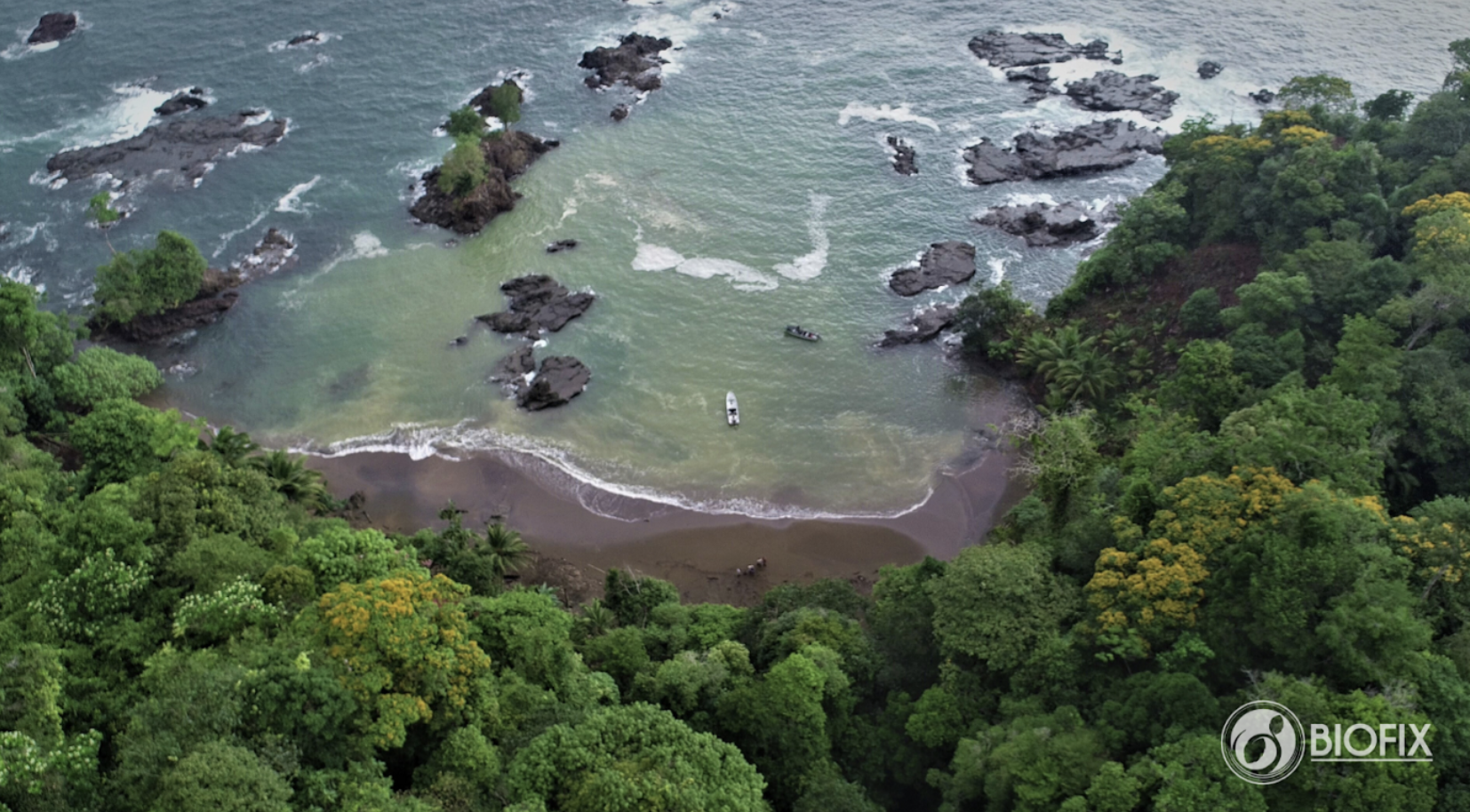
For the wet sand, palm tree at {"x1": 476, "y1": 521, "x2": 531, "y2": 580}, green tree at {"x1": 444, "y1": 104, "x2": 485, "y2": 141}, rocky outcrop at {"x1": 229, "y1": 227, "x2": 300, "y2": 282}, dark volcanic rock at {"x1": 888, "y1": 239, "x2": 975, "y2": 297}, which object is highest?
green tree at {"x1": 444, "y1": 104, "x2": 485, "y2": 141}

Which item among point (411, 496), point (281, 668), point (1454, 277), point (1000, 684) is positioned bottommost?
point (411, 496)

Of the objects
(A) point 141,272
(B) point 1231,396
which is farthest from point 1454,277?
(A) point 141,272

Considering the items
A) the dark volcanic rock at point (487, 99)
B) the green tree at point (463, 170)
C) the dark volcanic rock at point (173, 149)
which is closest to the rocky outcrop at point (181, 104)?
the dark volcanic rock at point (173, 149)

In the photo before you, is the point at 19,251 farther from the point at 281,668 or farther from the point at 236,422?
the point at 281,668

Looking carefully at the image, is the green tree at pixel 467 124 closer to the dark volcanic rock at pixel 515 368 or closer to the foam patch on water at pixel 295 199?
the foam patch on water at pixel 295 199

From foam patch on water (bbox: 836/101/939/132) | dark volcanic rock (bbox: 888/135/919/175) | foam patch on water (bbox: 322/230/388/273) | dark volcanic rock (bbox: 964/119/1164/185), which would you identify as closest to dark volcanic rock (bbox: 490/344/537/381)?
foam patch on water (bbox: 322/230/388/273)

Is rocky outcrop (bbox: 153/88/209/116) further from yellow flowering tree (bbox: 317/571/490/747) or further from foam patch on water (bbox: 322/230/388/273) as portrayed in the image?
yellow flowering tree (bbox: 317/571/490/747)
